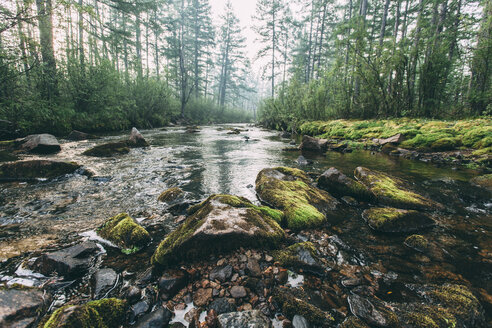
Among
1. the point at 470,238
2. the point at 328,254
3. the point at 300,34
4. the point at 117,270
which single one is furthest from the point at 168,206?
the point at 300,34

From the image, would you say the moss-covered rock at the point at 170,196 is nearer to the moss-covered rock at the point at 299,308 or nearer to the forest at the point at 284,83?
the moss-covered rock at the point at 299,308

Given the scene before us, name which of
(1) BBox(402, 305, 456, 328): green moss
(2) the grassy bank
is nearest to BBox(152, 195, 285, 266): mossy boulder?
(1) BBox(402, 305, 456, 328): green moss

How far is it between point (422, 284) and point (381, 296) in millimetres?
469

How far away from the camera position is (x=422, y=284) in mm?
1818

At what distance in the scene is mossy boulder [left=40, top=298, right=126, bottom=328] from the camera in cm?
121

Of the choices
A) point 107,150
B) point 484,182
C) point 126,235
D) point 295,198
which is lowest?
point 126,235

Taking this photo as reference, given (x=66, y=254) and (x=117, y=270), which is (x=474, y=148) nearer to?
(x=117, y=270)

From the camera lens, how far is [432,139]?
726 centimetres

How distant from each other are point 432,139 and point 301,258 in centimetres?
820

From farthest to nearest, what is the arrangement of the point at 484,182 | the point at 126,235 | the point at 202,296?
the point at 484,182 → the point at 126,235 → the point at 202,296

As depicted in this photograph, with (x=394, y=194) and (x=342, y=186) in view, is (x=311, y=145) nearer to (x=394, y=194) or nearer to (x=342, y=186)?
(x=342, y=186)

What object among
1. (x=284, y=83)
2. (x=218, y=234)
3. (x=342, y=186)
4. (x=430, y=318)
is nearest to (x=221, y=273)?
→ (x=218, y=234)

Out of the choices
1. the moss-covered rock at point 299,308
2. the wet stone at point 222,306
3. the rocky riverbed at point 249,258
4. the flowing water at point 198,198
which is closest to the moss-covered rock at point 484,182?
the flowing water at point 198,198

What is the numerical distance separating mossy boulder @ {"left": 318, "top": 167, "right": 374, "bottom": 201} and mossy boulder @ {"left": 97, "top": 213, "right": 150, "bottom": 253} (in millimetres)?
3268
